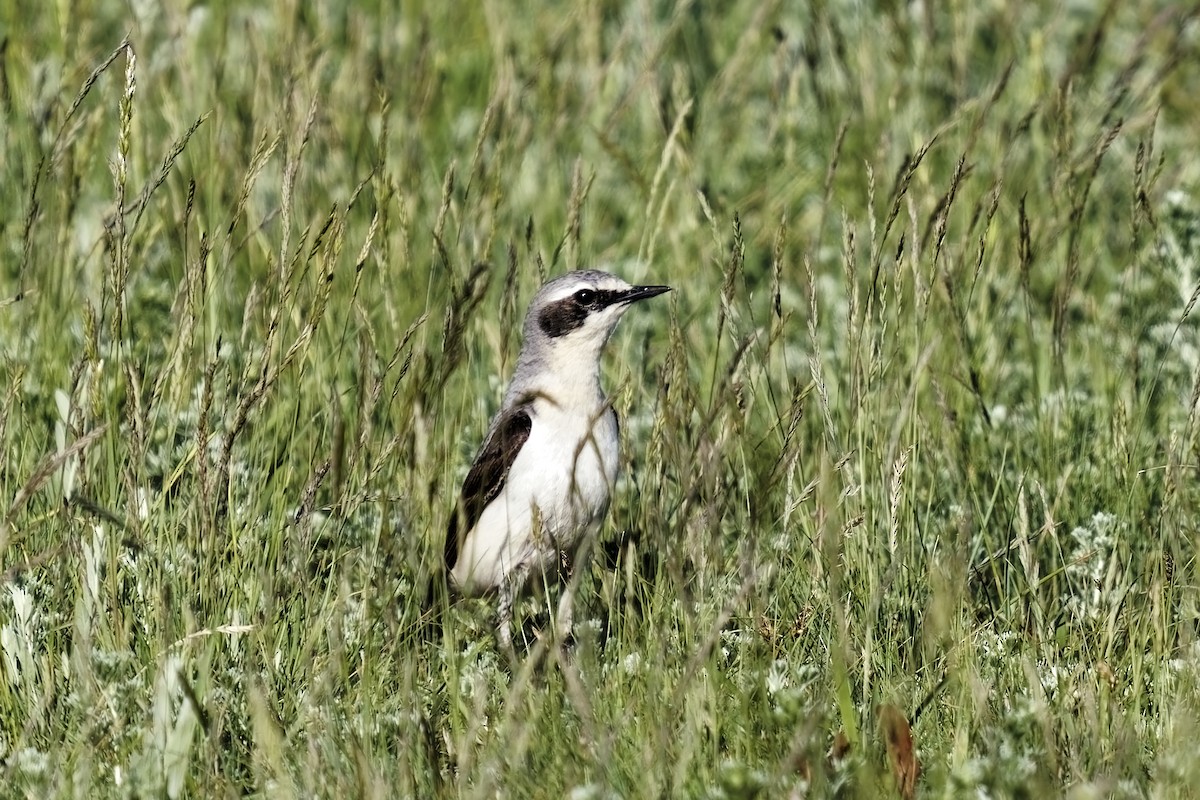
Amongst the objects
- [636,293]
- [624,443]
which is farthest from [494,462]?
[636,293]

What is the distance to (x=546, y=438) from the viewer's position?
17.4 ft

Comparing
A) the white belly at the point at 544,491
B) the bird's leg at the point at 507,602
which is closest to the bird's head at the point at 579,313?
the white belly at the point at 544,491

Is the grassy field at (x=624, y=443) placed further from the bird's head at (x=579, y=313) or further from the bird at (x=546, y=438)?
the bird's head at (x=579, y=313)

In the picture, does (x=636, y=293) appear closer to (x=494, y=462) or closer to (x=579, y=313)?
(x=579, y=313)

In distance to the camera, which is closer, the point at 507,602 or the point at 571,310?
the point at 507,602

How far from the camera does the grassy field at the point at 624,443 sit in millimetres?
3559

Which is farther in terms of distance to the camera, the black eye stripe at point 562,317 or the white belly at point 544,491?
the black eye stripe at point 562,317

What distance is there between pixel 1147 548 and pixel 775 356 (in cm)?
194

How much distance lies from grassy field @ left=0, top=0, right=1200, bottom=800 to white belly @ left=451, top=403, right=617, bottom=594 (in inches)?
6.1

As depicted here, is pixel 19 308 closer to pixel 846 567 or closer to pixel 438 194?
pixel 438 194

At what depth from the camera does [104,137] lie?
7.52 metres

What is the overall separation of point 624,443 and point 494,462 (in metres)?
0.50

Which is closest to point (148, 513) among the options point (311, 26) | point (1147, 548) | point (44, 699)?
point (44, 699)

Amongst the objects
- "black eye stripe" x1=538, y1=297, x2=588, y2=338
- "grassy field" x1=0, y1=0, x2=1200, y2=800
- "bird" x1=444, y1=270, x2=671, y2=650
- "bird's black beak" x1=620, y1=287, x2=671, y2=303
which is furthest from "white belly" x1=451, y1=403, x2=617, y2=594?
"bird's black beak" x1=620, y1=287, x2=671, y2=303
